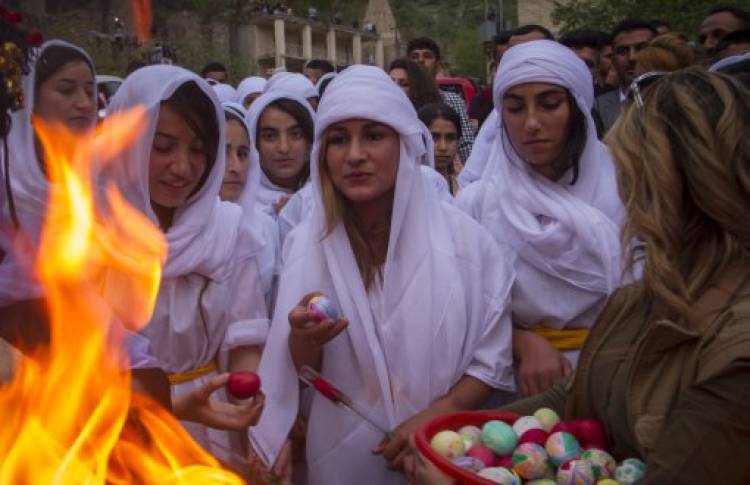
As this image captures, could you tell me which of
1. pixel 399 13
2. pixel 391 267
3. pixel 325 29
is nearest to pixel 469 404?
pixel 391 267

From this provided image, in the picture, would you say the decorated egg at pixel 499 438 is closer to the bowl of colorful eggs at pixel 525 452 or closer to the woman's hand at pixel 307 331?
the bowl of colorful eggs at pixel 525 452

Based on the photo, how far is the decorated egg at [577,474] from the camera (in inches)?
90.8

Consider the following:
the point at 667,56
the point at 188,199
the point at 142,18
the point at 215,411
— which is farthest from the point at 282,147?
the point at 142,18

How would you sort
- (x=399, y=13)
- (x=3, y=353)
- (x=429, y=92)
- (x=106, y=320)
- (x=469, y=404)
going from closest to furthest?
(x=3, y=353) < (x=106, y=320) < (x=469, y=404) < (x=429, y=92) < (x=399, y=13)

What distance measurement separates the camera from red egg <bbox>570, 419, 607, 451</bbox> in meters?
2.52

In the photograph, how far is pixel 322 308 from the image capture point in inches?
124

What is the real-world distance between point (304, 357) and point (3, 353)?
1.30 metres

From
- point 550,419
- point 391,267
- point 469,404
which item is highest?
point 391,267

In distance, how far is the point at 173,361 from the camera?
358 cm

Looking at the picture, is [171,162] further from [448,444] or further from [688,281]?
[688,281]

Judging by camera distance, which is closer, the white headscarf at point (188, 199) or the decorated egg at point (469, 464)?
the decorated egg at point (469, 464)

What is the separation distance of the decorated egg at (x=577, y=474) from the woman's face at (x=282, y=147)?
11.0 ft

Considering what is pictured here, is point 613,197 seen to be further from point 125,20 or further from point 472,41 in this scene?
point 472,41

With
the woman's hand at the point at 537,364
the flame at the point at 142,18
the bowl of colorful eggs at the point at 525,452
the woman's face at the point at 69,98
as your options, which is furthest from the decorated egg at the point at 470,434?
the flame at the point at 142,18
